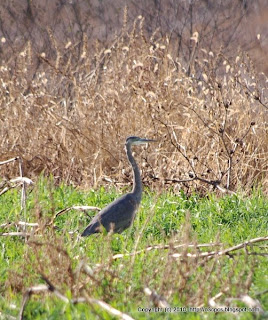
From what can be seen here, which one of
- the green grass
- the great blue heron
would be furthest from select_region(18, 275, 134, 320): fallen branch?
the great blue heron

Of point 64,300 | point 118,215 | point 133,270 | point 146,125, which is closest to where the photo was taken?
point 64,300

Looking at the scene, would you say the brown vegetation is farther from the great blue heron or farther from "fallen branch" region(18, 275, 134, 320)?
"fallen branch" region(18, 275, 134, 320)

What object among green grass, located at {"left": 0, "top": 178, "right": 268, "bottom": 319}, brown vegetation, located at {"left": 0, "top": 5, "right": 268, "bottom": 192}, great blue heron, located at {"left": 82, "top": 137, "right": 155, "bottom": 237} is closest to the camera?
green grass, located at {"left": 0, "top": 178, "right": 268, "bottom": 319}

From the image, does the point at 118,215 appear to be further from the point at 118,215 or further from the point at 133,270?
the point at 133,270

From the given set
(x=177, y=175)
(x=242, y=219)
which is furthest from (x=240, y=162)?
(x=242, y=219)

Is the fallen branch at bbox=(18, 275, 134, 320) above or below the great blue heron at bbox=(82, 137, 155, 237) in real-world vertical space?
above

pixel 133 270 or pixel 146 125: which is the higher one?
pixel 146 125

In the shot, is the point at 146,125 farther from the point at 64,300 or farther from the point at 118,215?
the point at 64,300

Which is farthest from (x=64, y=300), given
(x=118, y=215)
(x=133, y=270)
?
(x=118, y=215)

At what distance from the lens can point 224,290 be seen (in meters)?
4.78

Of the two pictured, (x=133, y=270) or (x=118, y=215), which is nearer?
(x=133, y=270)

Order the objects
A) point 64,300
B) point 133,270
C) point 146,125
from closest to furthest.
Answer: point 64,300 < point 133,270 < point 146,125

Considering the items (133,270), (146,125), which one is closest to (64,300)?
(133,270)

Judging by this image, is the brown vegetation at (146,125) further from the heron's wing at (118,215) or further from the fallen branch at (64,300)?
the fallen branch at (64,300)
